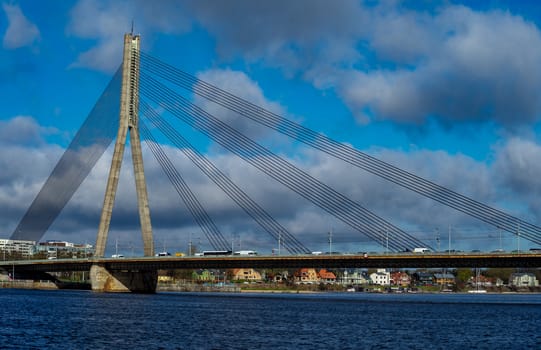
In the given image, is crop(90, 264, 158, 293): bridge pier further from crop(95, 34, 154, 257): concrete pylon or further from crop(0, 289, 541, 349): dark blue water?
crop(0, 289, 541, 349): dark blue water

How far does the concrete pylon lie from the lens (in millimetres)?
98688

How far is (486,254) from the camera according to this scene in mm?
Answer: 86562

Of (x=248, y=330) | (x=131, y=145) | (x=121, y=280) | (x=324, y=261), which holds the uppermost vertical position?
(x=131, y=145)

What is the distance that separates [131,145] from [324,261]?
1111 inches

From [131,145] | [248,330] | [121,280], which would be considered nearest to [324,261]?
[131,145]

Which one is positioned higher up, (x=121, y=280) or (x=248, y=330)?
(x=121, y=280)

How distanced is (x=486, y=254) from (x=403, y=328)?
3108cm

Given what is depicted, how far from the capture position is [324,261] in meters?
96.9

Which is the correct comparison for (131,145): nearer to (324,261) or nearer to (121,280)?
(121,280)

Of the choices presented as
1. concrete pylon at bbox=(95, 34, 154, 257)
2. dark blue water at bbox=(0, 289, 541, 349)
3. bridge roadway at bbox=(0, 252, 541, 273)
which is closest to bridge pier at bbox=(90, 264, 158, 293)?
bridge roadway at bbox=(0, 252, 541, 273)

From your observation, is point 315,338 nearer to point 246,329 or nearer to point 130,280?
point 246,329

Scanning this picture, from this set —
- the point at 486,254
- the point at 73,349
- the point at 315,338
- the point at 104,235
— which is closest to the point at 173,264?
Result: the point at 104,235

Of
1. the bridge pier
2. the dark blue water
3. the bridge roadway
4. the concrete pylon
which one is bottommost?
the dark blue water

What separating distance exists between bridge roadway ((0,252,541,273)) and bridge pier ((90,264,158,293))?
100 centimetres
